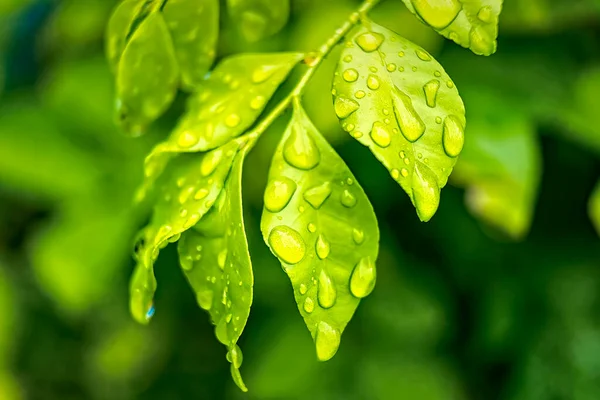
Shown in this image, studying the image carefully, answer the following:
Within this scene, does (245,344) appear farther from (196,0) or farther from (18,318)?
(196,0)

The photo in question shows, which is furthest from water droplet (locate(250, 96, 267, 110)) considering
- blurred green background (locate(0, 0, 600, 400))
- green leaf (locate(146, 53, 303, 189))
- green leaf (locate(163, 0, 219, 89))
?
blurred green background (locate(0, 0, 600, 400))

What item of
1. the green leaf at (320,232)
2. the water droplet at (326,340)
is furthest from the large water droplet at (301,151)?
the water droplet at (326,340)

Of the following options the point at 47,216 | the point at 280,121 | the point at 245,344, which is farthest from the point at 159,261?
the point at 47,216

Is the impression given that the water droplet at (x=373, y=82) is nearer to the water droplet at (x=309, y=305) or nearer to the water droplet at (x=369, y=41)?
the water droplet at (x=369, y=41)

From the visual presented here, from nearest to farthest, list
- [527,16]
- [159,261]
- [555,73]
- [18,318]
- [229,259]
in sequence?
[229,259]
[527,16]
[555,73]
[159,261]
[18,318]

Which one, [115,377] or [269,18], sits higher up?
[269,18]

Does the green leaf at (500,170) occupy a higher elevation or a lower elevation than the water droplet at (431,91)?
lower
